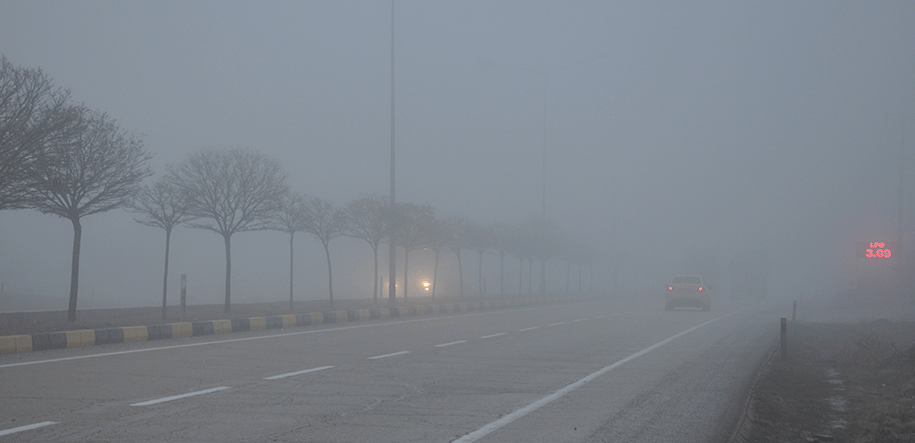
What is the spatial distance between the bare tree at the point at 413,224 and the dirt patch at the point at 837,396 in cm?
2865

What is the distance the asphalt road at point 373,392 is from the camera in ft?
22.2

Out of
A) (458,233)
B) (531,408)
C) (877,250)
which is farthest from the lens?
(458,233)

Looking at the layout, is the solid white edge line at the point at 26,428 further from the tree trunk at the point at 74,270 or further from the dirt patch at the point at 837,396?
the tree trunk at the point at 74,270

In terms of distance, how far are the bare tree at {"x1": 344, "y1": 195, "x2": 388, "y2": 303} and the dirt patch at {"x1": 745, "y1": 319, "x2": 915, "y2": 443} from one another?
89.2ft

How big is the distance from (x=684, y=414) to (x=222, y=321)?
1576 cm

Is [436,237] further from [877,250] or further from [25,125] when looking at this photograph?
[25,125]

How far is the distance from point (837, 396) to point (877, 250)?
24.5m

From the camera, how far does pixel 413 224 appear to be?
151ft

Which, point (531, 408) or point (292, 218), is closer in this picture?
point (531, 408)

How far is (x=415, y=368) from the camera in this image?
1171 centimetres

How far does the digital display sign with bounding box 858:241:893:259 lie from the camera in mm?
31859

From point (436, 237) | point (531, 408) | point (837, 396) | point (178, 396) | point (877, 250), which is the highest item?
point (436, 237)

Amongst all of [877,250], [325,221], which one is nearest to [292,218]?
[325,221]

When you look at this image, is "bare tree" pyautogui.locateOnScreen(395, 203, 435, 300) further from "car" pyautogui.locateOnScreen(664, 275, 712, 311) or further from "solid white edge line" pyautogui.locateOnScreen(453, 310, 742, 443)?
"solid white edge line" pyautogui.locateOnScreen(453, 310, 742, 443)
